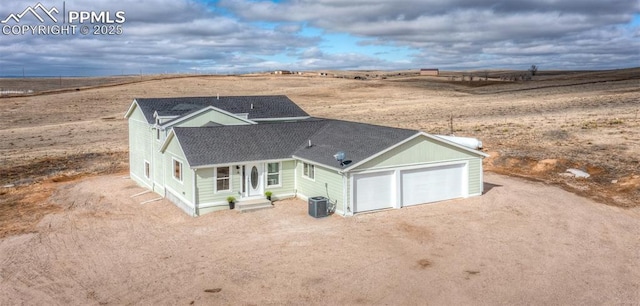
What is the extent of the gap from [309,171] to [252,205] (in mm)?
3117

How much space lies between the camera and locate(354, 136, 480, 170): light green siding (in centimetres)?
2131

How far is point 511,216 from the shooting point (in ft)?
67.7

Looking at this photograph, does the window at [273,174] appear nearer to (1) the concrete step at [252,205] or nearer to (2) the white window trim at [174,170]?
(1) the concrete step at [252,205]

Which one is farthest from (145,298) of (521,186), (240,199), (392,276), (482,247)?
(521,186)

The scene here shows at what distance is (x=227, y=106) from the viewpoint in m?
29.3

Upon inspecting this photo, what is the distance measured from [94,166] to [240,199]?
16.6m

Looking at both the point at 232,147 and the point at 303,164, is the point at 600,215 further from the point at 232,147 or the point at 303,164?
the point at 232,147

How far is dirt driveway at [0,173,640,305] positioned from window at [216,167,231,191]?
119 cm

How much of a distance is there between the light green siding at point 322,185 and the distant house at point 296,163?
42 millimetres

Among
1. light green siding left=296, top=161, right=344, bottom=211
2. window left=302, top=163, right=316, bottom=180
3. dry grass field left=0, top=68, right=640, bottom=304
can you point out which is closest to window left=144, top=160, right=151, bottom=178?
dry grass field left=0, top=68, right=640, bottom=304

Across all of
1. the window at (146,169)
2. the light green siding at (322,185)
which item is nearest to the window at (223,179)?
the light green siding at (322,185)

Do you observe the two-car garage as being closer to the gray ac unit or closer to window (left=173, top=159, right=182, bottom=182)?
the gray ac unit

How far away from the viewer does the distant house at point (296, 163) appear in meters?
21.2

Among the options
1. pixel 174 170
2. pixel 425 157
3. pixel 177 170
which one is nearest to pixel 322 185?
pixel 425 157
